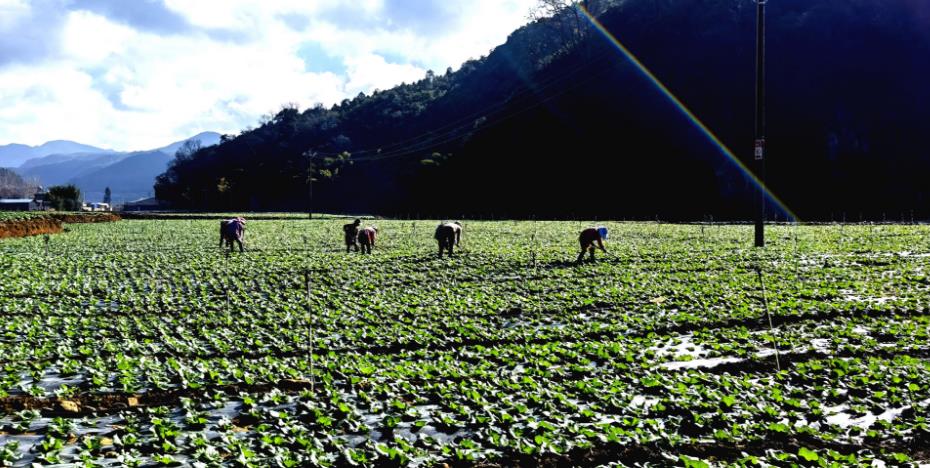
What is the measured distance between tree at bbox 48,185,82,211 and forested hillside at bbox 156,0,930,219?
186 feet

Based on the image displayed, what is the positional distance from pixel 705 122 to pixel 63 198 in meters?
115

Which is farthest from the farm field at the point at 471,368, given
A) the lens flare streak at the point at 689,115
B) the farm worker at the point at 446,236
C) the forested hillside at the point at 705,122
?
the forested hillside at the point at 705,122

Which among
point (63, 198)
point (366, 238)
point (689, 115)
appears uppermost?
point (689, 115)

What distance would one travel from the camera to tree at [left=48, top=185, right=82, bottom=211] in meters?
125

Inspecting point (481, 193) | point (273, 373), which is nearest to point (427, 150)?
point (481, 193)

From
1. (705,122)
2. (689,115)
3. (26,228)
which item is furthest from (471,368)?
(689,115)

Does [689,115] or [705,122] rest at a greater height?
[689,115]

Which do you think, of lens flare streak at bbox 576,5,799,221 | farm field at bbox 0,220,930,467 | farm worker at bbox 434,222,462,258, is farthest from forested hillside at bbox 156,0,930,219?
farm field at bbox 0,220,930,467

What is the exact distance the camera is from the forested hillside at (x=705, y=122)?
253ft

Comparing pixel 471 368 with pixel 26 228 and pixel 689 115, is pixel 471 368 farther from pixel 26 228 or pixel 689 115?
pixel 689 115

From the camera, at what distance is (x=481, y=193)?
97812mm

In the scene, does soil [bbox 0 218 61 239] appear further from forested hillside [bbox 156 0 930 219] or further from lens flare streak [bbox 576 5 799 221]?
lens flare streak [bbox 576 5 799 221]

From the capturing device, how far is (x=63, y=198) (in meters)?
126

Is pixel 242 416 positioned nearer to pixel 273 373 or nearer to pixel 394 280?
pixel 273 373
